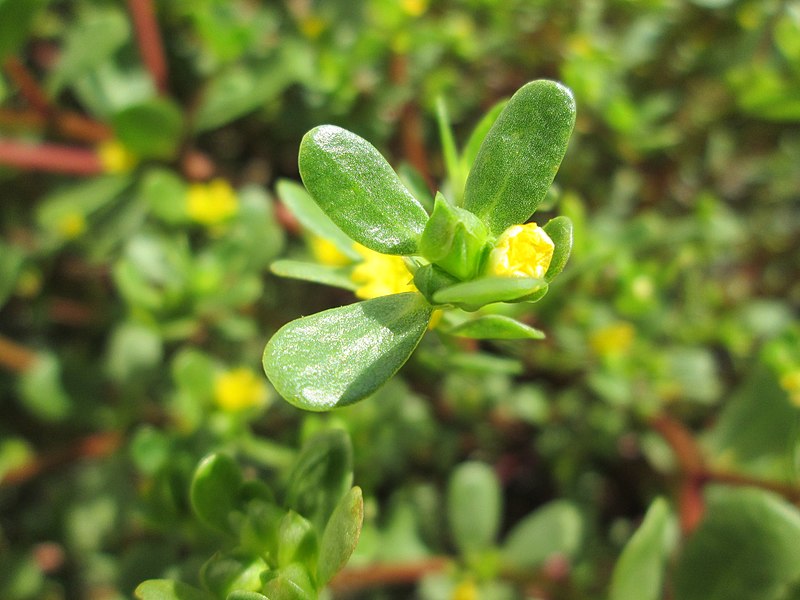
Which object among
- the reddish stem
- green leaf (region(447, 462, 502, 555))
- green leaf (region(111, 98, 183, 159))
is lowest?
green leaf (region(447, 462, 502, 555))

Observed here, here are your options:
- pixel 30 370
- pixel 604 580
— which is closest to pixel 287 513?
pixel 604 580

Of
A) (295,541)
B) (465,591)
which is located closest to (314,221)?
(295,541)

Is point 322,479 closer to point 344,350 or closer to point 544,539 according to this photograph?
point 344,350

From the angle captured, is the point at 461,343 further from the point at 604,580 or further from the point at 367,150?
the point at 604,580

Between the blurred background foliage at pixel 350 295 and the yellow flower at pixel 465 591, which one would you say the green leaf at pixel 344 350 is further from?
the yellow flower at pixel 465 591

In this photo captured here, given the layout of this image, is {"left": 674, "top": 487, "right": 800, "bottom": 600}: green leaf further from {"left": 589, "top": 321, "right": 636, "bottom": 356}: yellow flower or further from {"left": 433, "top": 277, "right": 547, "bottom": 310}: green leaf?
{"left": 433, "top": 277, "right": 547, "bottom": 310}: green leaf

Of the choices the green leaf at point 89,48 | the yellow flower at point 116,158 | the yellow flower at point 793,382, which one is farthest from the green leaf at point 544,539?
the green leaf at point 89,48

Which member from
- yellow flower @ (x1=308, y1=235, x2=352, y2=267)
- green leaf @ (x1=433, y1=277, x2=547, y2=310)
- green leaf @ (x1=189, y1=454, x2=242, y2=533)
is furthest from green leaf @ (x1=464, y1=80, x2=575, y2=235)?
yellow flower @ (x1=308, y1=235, x2=352, y2=267)
